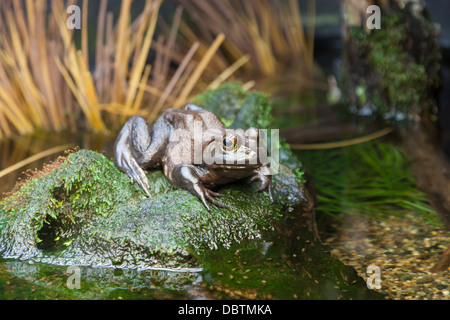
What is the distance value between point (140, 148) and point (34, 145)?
1.86m

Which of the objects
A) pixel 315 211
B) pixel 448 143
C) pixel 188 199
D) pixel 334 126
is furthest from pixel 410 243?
pixel 334 126

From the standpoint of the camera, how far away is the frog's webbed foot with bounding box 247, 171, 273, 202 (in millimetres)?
3636

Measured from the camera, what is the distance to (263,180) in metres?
3.66

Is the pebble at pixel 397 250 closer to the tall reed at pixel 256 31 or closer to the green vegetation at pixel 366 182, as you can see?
the green vegetation at pixel 366 182

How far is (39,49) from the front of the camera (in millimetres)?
5434

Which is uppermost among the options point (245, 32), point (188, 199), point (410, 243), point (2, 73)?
point (245, 32)

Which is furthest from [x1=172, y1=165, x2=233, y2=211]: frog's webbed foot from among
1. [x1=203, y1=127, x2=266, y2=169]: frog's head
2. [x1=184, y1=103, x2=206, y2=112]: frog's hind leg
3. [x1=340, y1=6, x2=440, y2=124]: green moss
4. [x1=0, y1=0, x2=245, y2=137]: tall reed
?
[x1=340, y1=6, x2=440, y2=124]: green moss

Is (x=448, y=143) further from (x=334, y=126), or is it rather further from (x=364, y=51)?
(x=364, y=51)

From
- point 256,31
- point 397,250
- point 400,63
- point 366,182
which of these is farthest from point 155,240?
point 256,31

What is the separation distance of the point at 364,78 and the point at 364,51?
402 mm

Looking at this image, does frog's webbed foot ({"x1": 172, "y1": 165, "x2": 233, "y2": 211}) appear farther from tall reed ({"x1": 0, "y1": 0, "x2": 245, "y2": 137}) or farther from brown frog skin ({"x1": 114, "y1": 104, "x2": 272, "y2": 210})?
tall reed ({"x1": 0, "y1": 0, "x2": 245, "y2": 137})

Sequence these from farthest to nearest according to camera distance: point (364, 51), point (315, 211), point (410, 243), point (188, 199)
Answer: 1. point (364, 51)
2. point (315, 211)
3. point (410, 243)
4. point (188, 199)

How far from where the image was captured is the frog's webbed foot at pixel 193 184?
3.34 metres

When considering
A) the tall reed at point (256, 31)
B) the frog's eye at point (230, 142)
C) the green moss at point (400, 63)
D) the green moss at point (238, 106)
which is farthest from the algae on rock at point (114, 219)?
the tall reed at point (256, 31)
